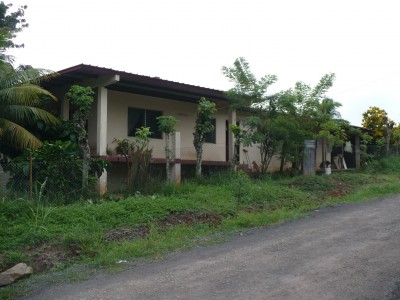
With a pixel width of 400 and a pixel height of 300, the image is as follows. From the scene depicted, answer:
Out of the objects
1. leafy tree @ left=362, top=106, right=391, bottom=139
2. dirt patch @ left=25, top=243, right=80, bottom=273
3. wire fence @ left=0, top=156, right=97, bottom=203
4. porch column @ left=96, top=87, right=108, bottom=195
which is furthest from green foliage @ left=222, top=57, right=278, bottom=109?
leafy tree @ left=362, top=106, right=391, bottom=139

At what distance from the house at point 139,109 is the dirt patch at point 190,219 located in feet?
11.4

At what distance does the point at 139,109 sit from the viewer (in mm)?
14797

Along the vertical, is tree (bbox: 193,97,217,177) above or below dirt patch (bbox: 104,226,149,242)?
above

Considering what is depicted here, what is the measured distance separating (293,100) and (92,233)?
837 cm

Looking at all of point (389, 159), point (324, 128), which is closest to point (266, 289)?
point (324, 128)

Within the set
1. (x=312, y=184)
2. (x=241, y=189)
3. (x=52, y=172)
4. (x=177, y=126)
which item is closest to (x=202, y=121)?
(x=241, y=189)

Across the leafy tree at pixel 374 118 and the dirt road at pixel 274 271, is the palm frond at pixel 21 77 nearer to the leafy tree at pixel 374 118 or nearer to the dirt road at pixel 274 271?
the dirt road at pixel 274 271

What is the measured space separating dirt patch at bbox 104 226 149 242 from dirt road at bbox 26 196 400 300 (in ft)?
4.08

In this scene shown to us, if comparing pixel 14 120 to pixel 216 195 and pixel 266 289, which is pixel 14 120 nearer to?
pixel 216 195

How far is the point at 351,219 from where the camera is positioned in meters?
9.29

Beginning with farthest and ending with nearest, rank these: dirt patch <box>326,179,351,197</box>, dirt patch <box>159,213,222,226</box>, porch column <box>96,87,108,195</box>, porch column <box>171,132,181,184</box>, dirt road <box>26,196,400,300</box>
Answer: porch column <box>171,132,181,184</box>, dirt patch <box>326,179,351,197</box>, porch column <box>96,87,108,195</box>, dirt patch <box>159,213,222,226</box>, dirt road <box>26,196,400,300</box>

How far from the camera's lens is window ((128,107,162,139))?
47.9 feet

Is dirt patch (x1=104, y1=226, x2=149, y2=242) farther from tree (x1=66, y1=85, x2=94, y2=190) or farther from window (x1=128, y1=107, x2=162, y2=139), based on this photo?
window (x1=128, y1=107, x2=162, y2=139)

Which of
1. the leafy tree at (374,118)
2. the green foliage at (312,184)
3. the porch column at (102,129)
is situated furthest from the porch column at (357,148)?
the porch column at (102,129)
